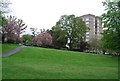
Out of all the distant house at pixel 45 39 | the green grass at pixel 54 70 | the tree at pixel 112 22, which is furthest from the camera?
the distant house at pixel 45 39

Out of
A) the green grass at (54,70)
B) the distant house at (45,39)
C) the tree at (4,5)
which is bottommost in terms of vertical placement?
the green grass at (54,70)

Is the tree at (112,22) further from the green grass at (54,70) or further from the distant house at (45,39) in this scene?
the distant house at (45,39)

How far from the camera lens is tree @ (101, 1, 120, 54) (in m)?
17.2

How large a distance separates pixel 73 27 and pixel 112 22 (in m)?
23.3

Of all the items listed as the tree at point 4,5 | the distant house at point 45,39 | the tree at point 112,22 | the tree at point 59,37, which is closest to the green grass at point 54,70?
the tree at point 112,22

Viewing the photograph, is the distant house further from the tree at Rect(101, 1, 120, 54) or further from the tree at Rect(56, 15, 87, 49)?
the tree at Rect(101, 1, 120, 54)

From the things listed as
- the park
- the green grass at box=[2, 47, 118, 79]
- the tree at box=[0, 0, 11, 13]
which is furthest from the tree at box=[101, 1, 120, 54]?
the tree at box=[0, 0, 11, 13]

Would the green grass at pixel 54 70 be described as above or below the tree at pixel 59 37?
below

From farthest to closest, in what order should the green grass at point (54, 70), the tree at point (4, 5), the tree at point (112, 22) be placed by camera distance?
the tree at point (112, 22), the tree at point (4, 5), the green grass at point (54, 70)

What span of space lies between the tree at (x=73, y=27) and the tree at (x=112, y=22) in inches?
810

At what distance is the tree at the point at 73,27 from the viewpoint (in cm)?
4012

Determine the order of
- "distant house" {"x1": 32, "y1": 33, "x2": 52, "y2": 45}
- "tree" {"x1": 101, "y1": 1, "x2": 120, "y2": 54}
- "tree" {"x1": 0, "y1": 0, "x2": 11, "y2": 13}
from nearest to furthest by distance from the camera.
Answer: "tree" {"x1": 0, "y1": 0, "x2": 11, "y2": 13}
"tree" {"x1": 101, "y1": 1, "x2": 120, "y2": 54}
"distant house" {"x1": 32, "y1": 33, "x2": 52, "y2": 45}

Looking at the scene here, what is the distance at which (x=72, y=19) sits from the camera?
4147 centimetres

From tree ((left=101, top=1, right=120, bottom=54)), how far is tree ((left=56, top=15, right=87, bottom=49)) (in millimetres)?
20583
